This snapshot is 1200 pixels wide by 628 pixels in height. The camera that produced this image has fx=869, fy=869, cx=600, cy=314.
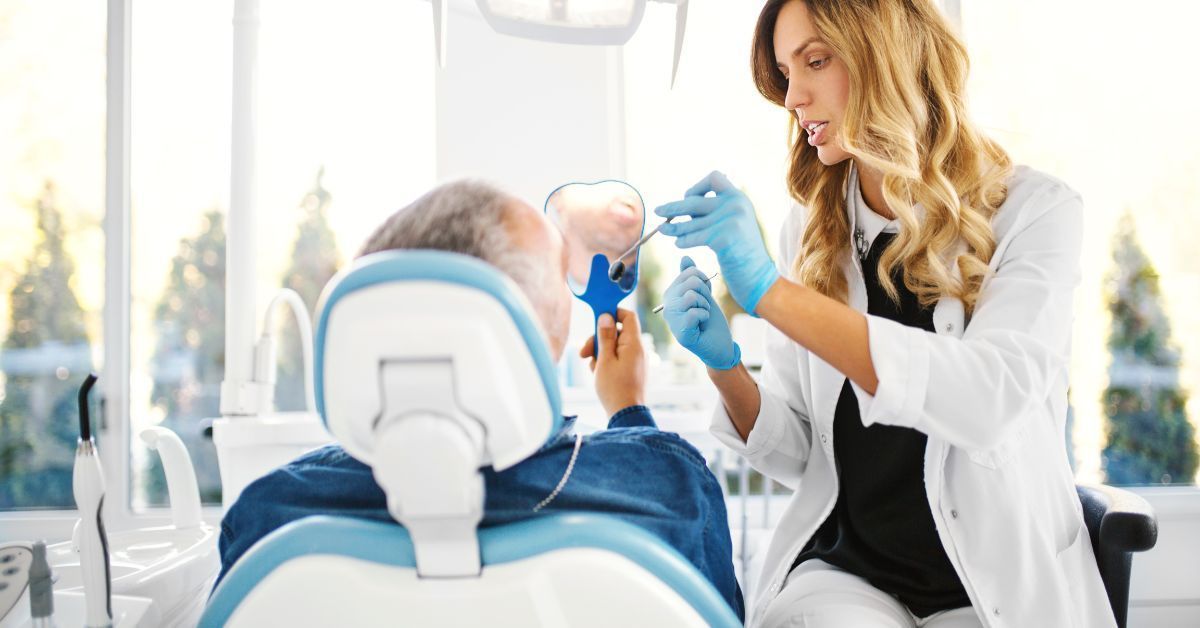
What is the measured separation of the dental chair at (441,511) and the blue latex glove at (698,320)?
58 centimetres

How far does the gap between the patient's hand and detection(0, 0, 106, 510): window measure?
7.05 feet

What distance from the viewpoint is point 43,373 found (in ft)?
8.93

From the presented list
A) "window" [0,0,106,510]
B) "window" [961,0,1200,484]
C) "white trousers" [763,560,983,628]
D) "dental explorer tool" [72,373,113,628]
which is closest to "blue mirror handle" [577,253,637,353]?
"white trousers" [763,560,983,628]

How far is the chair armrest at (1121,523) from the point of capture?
0.99 metres

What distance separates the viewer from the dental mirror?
1.09 meters

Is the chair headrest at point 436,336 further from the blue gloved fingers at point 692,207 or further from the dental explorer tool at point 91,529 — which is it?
the blue gloved fingers at point 692,207

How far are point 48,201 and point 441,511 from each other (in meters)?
2.67

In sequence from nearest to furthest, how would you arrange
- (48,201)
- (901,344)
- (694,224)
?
(901,344), (694,224), (48,201)

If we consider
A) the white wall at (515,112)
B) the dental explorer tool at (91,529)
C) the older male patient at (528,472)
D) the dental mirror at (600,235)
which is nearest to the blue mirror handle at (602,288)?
the dental mirror at (600,235)

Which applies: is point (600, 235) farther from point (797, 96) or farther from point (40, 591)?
point (40, 591)

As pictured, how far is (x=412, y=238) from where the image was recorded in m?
0.71

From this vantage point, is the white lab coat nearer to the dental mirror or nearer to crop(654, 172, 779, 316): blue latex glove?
crop(654, 172, 779, 316): blue latex glove

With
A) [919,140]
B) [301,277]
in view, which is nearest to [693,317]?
[919,140]

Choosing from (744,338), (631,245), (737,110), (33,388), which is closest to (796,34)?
(631,245)
